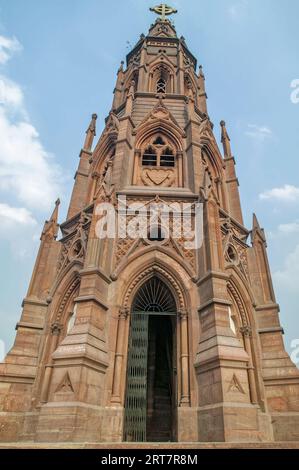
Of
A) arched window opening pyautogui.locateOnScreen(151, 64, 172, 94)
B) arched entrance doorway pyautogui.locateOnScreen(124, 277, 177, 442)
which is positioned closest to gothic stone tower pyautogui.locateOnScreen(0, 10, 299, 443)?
arched entrance doorway pyautogui.locateOnScreen(124, 277, 177, 442)

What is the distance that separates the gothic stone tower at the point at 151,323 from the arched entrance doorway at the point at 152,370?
1.9 inches

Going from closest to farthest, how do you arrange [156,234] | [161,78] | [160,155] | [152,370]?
1. [156,234]
2. [152,370]
3. [160,155]
4. [161,78]

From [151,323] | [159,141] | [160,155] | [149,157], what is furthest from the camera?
[159,141]

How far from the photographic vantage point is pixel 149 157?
1661 centimetres

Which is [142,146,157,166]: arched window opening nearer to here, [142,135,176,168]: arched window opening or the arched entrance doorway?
[142,135,176,168]: arched window opening

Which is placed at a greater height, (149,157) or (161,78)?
(161,78)

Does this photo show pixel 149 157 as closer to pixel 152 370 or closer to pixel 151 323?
pixel 151 323

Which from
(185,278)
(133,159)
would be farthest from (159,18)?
(185,278)

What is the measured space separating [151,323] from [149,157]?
885cm

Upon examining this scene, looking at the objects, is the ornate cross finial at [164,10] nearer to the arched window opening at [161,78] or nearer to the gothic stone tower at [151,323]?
the arched window opening at [161,78]

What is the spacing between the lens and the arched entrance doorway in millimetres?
10117

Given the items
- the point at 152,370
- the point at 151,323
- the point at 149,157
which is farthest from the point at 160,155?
the point at 152,370

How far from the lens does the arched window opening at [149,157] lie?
1627 cm

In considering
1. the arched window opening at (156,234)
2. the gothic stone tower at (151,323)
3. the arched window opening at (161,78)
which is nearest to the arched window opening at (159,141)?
the gothic stone tower at (151,323)
